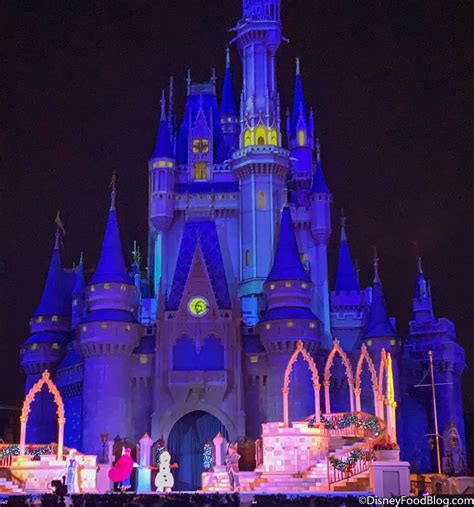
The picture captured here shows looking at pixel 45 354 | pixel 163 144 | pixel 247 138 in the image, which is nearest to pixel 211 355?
pixel 45 354

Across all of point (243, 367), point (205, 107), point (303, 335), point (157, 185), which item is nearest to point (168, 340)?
point (243, 367)

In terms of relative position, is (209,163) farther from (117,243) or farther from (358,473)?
(358,473)

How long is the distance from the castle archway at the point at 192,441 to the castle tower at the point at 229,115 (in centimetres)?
1913

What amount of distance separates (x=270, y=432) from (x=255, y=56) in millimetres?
31943

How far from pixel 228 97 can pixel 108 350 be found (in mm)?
22686

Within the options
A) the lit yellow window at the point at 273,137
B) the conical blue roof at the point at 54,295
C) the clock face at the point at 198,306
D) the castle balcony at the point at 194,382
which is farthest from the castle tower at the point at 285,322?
the conical blue roof at the point at 54,295

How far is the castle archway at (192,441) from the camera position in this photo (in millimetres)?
44938

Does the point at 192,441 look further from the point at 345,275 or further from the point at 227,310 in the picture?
the point at 345,275

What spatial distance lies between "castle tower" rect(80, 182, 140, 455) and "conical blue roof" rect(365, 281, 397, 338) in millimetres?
13554

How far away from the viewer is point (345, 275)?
5569 centimetres

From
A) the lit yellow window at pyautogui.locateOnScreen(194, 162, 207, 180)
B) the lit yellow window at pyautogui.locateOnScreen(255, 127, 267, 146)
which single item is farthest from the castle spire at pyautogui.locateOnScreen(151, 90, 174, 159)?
the lit yellow window at pyautogui.locateOnScreen(255, 127, 267, 146)

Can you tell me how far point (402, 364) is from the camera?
5047 centimetres

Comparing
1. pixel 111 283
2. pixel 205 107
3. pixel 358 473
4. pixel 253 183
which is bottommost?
pixel 358 473

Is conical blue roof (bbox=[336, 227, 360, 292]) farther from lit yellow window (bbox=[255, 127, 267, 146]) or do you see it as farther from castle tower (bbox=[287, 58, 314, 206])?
lit yellow window (bbox=[255, 127, 267, 146])
